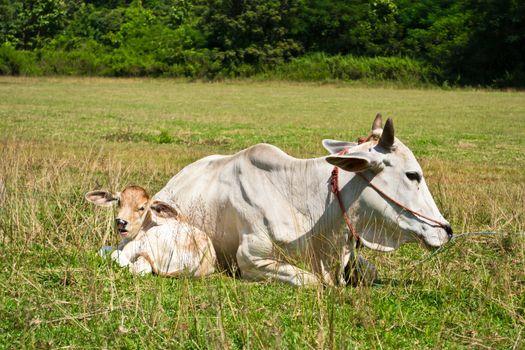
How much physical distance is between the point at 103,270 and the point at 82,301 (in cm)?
79

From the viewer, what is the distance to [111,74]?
6303cm

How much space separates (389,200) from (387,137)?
0.46 m

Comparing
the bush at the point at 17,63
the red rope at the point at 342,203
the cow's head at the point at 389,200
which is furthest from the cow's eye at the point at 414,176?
the bush at the point at 17,63

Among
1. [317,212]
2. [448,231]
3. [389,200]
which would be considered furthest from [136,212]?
[448,231]

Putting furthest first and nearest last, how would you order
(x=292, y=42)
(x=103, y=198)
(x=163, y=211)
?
1. (x=292, y=42)
2. (x=103, y=198)
3. (x=163, y=211)

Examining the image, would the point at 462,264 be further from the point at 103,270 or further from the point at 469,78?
the point at 469,78

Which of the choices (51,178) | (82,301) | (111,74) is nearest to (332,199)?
(82,301)

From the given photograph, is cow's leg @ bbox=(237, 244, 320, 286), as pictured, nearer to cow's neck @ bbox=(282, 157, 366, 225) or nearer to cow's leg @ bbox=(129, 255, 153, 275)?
cow's neck @ bbox=(282, 157, 366, 225)

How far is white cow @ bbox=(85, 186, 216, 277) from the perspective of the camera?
6.24 metres

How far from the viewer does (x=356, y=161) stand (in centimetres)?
599

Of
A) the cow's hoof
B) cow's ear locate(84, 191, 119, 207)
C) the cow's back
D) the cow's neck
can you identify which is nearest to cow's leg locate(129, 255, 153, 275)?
the cow's back

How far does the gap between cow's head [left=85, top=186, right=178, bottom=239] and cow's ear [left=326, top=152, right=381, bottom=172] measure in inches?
56.1

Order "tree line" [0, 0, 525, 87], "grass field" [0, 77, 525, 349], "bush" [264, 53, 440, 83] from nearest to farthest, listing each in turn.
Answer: "grass field" [0, 77, 525, 349] → "bush" [264, 53, 440, 83] → "tree line" [0, 0, 525, 87]

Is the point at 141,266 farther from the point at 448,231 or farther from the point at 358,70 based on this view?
the point at 358,70
